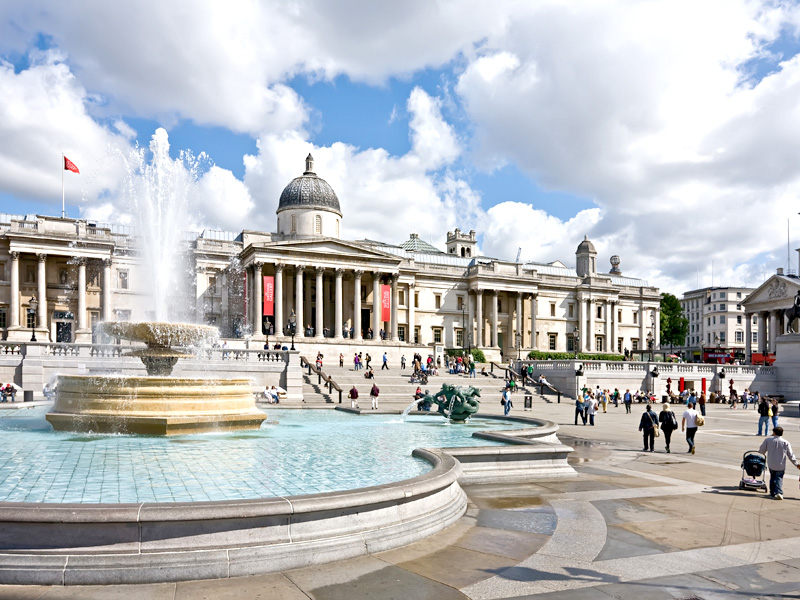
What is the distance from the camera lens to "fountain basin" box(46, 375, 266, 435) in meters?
14.5

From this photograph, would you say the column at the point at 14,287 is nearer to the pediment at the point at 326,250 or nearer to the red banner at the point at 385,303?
the pediment at the point at 326,250

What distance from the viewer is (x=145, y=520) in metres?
6.53

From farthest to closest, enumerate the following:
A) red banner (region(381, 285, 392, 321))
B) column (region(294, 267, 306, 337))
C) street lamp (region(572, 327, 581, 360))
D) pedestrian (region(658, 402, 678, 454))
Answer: street lamp (region(572, 327, 581, 360)) → red banner (region(381, 285, 392, 321)) → column (region(294, 267, 306, 337)) → pedestrian (region(658, 402, 678, 454))

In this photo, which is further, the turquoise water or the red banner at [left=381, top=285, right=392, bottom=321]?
the red banner at [left=381, top=285, right=392, bottom=321]

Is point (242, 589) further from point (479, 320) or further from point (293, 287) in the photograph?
point (479, 320)

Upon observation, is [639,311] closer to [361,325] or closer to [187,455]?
[361,325]

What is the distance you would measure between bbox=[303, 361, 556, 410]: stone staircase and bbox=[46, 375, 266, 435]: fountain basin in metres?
18.5

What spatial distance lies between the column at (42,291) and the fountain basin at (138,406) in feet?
164

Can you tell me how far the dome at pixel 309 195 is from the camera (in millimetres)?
67750

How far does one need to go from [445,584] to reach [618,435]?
18.9m

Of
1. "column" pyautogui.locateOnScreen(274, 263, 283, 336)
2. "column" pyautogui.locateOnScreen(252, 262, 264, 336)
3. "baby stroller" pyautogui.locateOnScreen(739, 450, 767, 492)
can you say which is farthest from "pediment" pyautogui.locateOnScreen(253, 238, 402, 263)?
"baby stroller" pyautogui.locateOnScreen(739, 450, 767, 492)

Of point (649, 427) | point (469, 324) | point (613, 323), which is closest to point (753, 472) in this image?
point (649, 427)

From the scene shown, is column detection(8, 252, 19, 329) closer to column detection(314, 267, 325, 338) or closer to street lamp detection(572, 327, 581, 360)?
column detection(314, 267, 325, 338)

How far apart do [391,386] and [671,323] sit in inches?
3096
